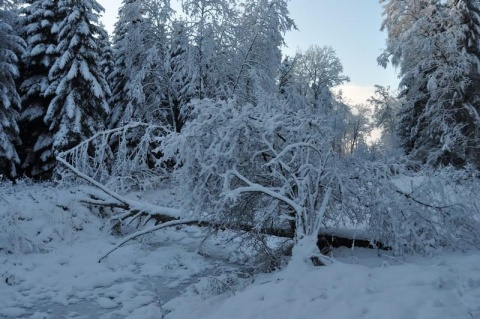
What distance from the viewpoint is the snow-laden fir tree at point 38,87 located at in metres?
16.6

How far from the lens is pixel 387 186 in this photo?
18.4 feet

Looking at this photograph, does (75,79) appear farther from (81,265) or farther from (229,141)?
(229,141)

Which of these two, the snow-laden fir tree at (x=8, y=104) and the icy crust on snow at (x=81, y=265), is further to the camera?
the snow-laden fir tree at (x=8, y=104)

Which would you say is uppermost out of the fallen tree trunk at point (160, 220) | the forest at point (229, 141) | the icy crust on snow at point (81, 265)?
the forest at point (229, 141)

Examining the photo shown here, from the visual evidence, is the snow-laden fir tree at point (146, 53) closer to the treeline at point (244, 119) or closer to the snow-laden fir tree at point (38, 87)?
the treeline at point (244, 119)

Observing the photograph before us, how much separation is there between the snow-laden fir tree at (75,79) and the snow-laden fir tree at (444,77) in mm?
13392

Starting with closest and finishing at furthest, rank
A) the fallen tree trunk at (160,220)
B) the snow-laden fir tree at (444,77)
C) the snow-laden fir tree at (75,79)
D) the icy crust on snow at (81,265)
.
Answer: the icy crust on snow at (81,265) → the fallen tree trunk at (160,220) → the snow-laden fir tree at (444,77) → the snow-laden fir tree at (75,79)

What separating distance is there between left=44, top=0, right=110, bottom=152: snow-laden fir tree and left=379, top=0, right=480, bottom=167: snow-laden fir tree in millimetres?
13392

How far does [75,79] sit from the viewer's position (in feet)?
54.0

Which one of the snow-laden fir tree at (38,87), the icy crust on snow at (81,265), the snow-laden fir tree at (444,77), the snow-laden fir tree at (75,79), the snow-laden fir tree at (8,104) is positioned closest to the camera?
the icy crust on snow at (81,265)

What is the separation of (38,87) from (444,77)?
1745 centimetres

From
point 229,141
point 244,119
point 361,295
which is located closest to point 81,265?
point 229,141

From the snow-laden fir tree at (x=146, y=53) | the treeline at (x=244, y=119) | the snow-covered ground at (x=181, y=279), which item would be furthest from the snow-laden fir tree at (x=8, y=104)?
the snow-covered ground at (x=181, y=279)

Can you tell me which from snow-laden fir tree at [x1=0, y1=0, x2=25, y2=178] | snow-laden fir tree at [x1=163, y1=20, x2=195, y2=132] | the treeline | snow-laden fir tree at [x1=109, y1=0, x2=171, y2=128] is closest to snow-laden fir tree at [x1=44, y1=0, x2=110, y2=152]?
the treeline
